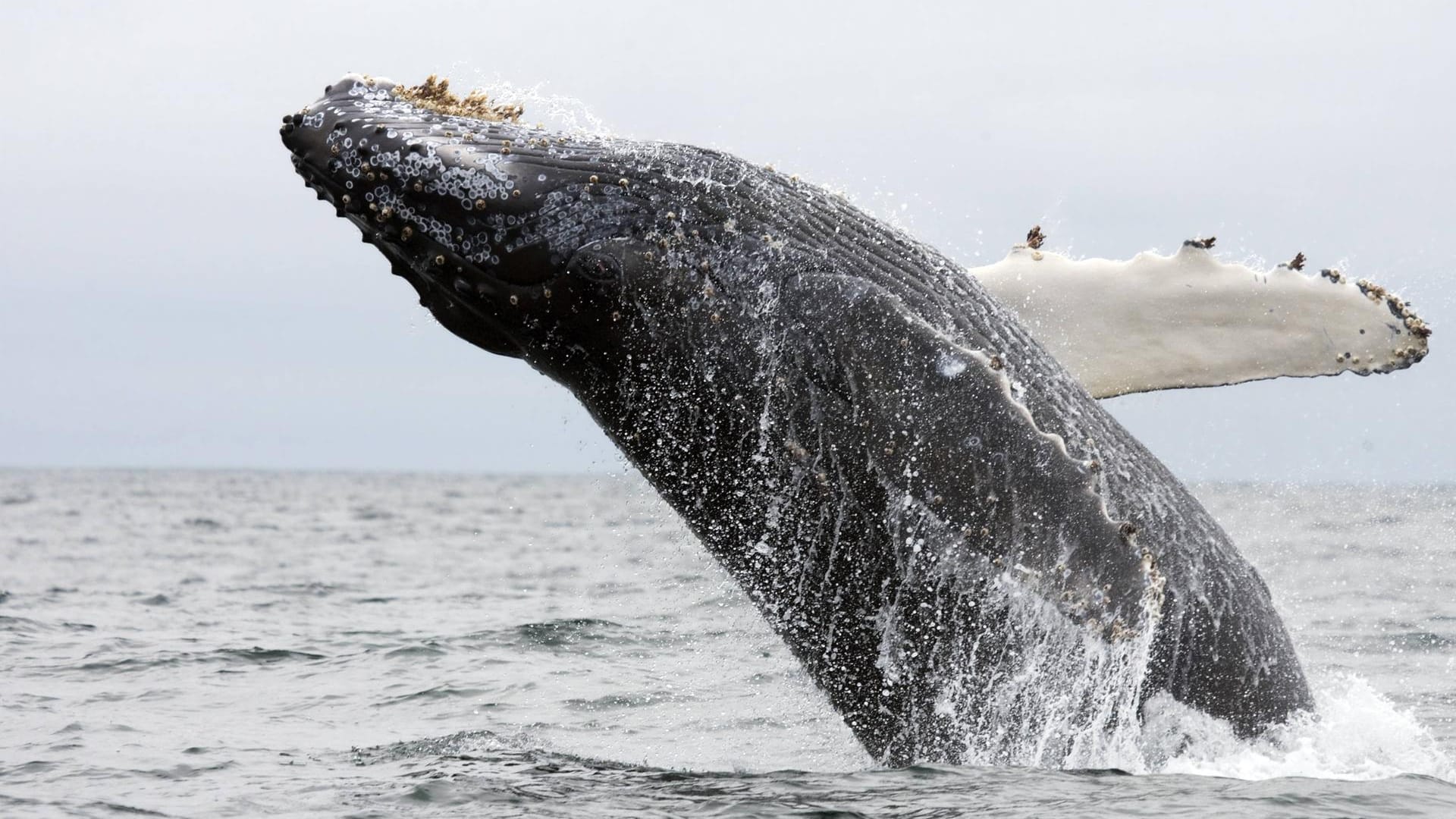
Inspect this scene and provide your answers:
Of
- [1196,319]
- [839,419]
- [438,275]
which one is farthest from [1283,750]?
[438,275]

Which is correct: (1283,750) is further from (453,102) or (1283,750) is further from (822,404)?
(453,102)

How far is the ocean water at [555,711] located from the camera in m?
7.00

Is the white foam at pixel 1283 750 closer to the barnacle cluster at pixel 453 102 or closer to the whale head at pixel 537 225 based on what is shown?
the whale head at pixel 537 225

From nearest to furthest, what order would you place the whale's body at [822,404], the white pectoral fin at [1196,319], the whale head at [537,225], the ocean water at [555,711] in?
1. the whale's body at [822,404]
2. the whale head at [537,225]
3. the ocean water at [555,711]
4. the white pectoral fin at [1196,319]

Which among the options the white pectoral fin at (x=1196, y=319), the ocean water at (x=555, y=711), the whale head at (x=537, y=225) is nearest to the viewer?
the whale head at (x=537, y=225)

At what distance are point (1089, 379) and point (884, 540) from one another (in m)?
2.12

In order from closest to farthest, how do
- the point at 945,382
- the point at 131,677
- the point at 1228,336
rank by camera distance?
the point at 945,382
the point at 1228,336
the point at 131,677

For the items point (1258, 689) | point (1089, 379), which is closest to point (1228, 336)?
point (1089, 379)

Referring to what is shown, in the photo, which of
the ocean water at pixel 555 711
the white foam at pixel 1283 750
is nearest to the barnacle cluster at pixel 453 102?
the ocean water at pixel 555 711

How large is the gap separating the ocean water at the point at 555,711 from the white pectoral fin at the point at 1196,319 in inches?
74.8

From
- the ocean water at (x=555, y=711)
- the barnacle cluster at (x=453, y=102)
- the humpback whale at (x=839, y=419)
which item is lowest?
the ocean water at (x=555, y=711)

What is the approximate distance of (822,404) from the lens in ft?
21.3

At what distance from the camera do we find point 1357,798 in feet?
22.1

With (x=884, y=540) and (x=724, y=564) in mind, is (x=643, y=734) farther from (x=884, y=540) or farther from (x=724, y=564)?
(x=884, y=540)
